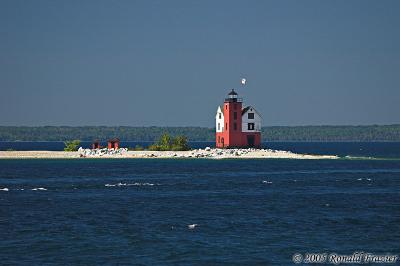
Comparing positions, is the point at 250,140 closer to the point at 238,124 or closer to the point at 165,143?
the point at 238,124

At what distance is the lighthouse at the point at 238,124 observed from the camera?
5723 inches

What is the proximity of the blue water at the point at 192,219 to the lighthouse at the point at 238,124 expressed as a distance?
177 feet

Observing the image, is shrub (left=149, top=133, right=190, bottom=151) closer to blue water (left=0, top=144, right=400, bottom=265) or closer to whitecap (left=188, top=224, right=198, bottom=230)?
blue water (left=0, top=144, right=400, bottom=265)

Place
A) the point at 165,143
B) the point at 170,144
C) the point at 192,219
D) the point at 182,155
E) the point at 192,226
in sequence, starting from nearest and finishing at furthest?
the point at 192,226, the point at 192,219, the point at 182,155, the point at 165,143, the point at 170,144

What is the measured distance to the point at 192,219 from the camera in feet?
168

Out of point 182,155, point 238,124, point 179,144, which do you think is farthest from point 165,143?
point 238,124

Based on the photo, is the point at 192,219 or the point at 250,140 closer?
the point at 192,219

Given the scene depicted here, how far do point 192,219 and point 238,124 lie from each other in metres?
96.0

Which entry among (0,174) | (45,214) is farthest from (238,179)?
(45,214)

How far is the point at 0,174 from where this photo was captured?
99.9 meters

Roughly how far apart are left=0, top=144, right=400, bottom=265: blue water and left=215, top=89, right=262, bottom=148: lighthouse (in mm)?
54101

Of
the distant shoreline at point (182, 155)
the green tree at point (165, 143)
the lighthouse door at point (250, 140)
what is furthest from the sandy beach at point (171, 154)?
the green tree at point (165, 143)

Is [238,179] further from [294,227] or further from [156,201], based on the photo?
[294,227]

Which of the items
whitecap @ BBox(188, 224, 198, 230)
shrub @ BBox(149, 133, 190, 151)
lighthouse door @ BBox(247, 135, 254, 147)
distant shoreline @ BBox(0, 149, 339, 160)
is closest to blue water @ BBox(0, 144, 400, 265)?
whitecap @ BBox(188, 224, 198, 230)
